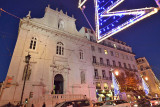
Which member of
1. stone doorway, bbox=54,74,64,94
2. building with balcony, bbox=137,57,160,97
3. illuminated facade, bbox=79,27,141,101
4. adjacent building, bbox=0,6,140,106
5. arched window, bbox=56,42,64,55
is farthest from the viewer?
building with balcony, bbox=137,57,160,97

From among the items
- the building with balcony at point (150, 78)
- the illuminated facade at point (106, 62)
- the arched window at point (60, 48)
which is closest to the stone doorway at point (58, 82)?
the arched window at point (60, 48)

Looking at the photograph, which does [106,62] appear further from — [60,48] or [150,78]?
[150,78]

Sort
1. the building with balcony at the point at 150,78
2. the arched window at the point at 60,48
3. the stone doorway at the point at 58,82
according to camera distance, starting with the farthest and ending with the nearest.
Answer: the building with balcony at the point at 150,78 < the arched window at the point at 60,48 < the stone doorway at the point at 58,82

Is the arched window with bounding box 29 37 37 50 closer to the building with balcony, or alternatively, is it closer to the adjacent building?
the adjacent building

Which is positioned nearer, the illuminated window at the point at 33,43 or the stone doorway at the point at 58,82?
the illuminated window at the point at 33,43

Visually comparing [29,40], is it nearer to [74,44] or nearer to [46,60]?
[46,60]

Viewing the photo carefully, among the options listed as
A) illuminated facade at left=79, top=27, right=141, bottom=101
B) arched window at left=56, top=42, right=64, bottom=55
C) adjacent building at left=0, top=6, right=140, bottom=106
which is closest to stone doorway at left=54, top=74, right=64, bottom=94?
adjacent building at left=0, top=6, right=140, bottom=106

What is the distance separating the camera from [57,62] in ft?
66.0

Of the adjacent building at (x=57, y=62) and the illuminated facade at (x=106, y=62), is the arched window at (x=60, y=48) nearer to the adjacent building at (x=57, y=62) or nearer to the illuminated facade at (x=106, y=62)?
the adjacent building at (x=57, y=62)

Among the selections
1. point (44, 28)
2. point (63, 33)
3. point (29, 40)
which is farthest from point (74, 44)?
point (29, 40)

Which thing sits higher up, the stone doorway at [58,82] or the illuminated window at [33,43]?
the illuminated window at [33,43]

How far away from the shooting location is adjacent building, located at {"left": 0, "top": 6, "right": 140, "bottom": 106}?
15984 mm

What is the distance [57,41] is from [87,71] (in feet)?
32.6

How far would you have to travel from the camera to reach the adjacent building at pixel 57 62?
16.0 m
